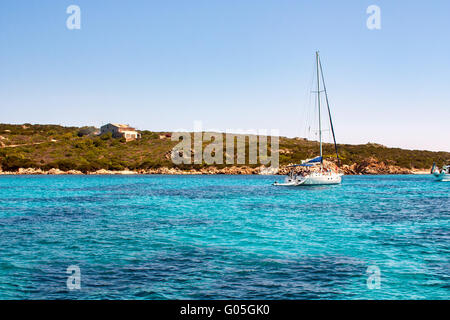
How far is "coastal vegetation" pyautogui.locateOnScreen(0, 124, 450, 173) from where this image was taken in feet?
332

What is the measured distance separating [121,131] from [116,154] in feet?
91.8

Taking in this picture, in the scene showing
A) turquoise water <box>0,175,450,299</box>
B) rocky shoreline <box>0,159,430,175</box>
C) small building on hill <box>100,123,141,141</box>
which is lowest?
turquoise water <box>0,175,450,299</box>

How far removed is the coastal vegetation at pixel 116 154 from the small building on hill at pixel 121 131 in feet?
13.5

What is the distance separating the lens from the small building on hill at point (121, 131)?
14362cm

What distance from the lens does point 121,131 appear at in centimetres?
14425

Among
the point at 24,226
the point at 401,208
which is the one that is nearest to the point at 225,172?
the point at 401,208

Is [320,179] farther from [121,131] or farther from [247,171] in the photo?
[121,131]

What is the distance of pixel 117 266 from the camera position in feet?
42.2

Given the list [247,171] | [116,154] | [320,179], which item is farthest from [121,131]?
[320,179]

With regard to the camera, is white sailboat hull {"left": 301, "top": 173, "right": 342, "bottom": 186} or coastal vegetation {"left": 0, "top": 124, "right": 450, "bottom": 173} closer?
white sailboat hull {"left": 301, "top": 173, "right": 342, "bottom": 186}

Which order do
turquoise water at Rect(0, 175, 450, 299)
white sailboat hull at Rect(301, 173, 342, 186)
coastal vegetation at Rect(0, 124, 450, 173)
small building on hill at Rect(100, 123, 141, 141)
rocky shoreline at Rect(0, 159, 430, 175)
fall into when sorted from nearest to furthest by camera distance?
1. turquoise water at Rect(0, 175, 450, 299)
2. white sailboat hull at Rect(301, 173, 342, 186)
3. rocky shoreline at Rect(0, 159, 430, 175)
4. coastal vegetation at Rect(0, 124, 450, 173)
5. small building on hill at Rect(100, 123, 141, 141)

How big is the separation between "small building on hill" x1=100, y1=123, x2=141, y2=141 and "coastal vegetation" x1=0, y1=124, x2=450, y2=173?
410cm

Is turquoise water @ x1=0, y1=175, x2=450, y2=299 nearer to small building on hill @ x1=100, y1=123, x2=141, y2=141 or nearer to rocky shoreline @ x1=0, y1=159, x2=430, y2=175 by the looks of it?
rocky shoreline @ x1=0, y1=159, x2=430, y2=175

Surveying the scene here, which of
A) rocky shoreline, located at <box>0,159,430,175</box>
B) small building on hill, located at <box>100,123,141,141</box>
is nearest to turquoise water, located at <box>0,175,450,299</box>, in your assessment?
rocky shoreline, located at <box>0,159,430,175</box>
